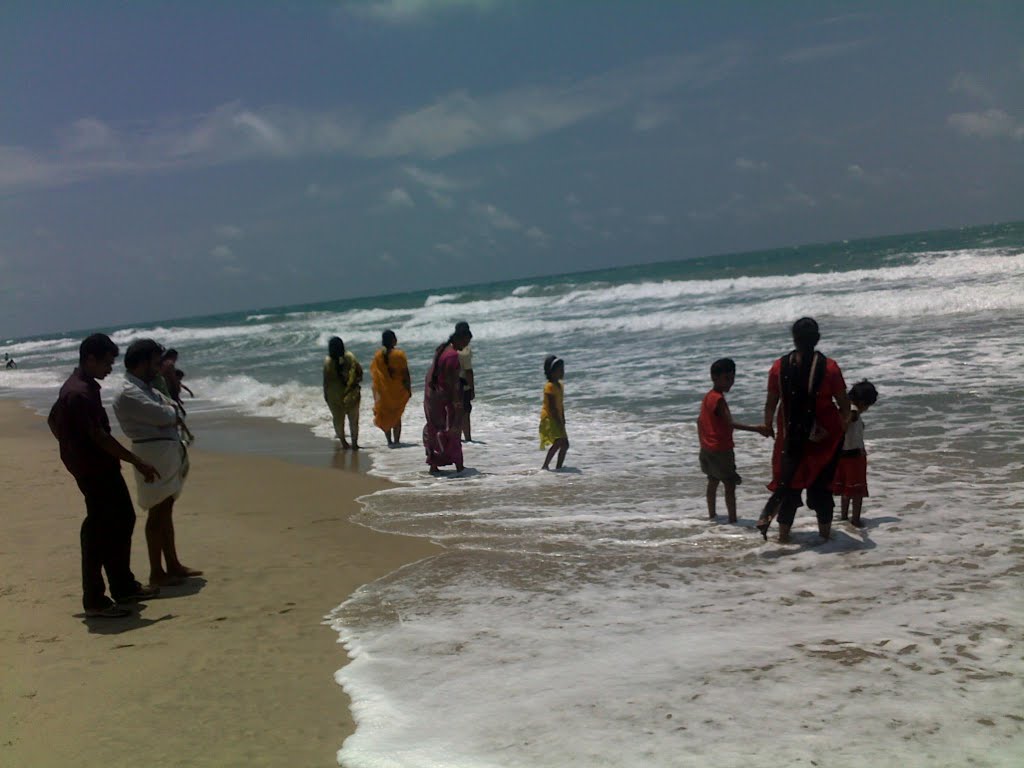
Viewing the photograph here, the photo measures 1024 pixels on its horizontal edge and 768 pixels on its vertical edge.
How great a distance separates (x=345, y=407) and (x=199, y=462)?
189cm

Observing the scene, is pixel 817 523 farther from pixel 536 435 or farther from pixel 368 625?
pixel 536 435

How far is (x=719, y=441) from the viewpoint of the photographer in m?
6.57

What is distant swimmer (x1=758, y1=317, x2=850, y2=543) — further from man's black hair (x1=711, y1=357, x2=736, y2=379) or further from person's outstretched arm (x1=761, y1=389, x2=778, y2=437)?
man's black hair (x1=711, y1=357, x2=736, y2=379)

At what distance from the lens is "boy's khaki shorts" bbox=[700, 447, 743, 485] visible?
6.54 metres

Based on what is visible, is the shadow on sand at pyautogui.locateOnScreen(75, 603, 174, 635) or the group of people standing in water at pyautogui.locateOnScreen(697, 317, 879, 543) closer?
the shadow on sand at pyautogui.locateOnScreen(75, 603, 174, 635)

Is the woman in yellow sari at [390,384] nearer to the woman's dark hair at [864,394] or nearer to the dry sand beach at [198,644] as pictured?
the dry sand beach at [198,644]

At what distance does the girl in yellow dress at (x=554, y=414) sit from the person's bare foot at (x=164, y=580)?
13.5 ft

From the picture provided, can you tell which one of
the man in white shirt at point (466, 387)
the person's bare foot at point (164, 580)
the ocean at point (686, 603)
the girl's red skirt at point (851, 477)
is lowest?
the ocean at point (686, 603)

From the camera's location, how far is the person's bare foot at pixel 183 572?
5.56 m

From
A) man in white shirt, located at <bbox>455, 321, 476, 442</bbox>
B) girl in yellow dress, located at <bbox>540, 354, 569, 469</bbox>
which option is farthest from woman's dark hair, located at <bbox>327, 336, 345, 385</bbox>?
girl in yellow dress, located at <bbox>540, 354, 569, 469</bbox>

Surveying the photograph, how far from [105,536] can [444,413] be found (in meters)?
4.71

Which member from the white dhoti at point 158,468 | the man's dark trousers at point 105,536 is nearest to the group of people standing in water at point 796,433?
the white dhoti at point 158,468

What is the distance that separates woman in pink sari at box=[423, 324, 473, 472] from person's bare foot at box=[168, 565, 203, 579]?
3.78 metres

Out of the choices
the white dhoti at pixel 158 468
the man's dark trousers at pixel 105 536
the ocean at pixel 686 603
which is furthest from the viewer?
the white dhoti at pixel 158 468
